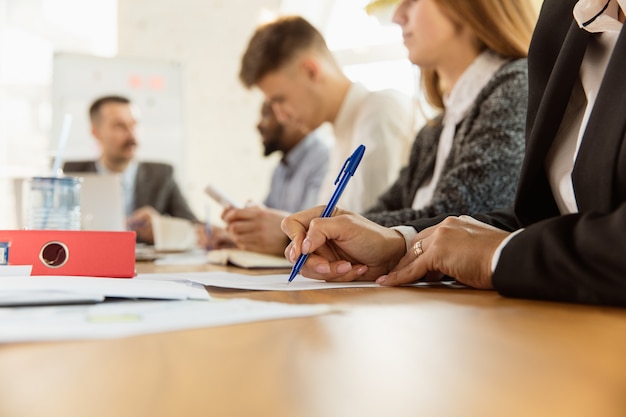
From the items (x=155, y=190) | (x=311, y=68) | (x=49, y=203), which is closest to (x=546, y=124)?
(x=49, y=203)

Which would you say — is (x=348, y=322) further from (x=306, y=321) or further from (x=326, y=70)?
(x=326, y=70)

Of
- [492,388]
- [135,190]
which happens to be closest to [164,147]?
[135,190]

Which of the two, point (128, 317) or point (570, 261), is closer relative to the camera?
point (128, 317)

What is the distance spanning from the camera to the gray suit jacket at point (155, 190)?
404cm

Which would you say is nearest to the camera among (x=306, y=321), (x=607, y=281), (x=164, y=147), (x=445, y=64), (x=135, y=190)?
(x=306, y=321)

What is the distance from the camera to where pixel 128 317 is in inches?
18.3

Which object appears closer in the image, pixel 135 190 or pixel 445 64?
pixel 445 64

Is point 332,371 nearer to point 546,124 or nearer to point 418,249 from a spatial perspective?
point 418,249

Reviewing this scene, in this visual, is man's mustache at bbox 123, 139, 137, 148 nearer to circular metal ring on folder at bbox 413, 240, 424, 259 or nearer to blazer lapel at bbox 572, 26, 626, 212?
circular metal ring on folder at bbox 413, 240, 424, 259

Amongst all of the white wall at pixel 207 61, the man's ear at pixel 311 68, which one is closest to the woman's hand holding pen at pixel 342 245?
the man's ear at pixel 311 68

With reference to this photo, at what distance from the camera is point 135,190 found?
162 inches

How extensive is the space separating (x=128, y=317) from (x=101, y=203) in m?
1.59

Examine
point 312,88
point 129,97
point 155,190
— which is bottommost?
point 155,190

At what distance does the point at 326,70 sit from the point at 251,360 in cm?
224
